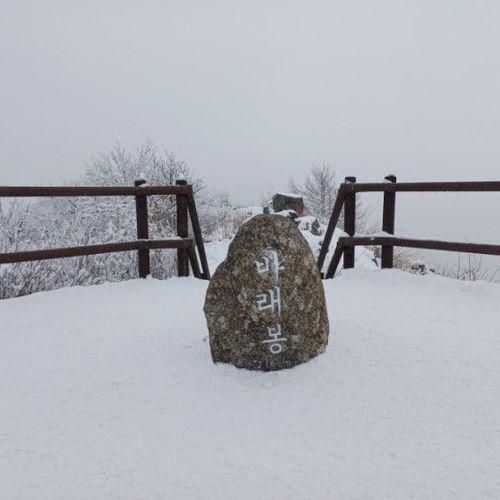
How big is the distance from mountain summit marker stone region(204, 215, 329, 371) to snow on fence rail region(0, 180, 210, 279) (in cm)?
280

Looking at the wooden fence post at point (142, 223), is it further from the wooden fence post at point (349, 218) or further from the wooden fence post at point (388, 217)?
the wooden fence post at point (388, 217)

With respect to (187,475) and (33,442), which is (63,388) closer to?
(33,442)

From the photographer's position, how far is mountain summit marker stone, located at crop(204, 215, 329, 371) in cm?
306

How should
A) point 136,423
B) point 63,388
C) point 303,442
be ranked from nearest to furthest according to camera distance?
point 303,442 < point 136,423 < point 63,388

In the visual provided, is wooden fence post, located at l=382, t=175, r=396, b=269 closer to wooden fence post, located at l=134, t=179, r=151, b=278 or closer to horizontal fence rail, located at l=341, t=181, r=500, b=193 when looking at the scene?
horizontal fence rail, located at l=341, t=181, r=500, b=193

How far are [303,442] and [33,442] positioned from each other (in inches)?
53.2

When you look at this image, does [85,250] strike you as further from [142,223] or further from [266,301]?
[266,301]

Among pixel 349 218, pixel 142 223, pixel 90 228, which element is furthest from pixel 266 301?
pixel 90 228

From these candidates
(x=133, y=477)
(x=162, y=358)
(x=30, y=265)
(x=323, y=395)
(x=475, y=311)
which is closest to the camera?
(x=133, y=477)

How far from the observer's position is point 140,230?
6.11 m

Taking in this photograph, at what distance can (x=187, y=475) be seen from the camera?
6.85 feet

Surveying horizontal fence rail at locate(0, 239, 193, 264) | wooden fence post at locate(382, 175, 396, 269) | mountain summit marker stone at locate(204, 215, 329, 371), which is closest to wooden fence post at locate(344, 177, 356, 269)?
wooden fence post at locate(382, 175, 396, 269)

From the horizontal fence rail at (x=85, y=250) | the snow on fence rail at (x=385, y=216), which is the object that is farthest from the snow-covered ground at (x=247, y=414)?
the snow on fence rail at (x=385, y=216)

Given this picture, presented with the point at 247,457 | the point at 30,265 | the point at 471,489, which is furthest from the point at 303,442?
the point at 30,265
